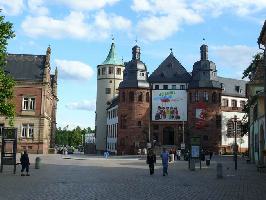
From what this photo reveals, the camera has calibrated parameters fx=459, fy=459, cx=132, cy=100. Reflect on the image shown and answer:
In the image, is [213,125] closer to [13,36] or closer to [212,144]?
[212,144]

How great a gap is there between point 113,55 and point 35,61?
133 ft

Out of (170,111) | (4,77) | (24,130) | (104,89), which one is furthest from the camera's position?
(104,89)

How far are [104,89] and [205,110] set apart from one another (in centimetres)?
3042

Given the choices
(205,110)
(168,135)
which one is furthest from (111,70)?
(205,110)

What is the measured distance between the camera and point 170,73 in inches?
3772

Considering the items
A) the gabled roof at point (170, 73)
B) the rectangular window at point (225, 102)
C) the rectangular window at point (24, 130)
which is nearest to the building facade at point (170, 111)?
the gabled roof at point (170, 73)

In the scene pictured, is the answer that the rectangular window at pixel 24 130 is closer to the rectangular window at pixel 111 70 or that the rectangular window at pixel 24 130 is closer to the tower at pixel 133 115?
the tower at pixel 133 115

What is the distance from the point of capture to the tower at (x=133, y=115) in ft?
296

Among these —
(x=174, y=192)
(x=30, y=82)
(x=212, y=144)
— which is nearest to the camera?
(x=174, y=192)

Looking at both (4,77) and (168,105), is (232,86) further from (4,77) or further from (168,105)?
(4,77)

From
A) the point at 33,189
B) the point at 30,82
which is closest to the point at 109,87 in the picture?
the point at 30,82

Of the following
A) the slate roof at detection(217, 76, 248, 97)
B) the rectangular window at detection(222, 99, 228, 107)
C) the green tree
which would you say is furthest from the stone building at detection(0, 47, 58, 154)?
the slate roof at detection(217, 76, 248, 97)

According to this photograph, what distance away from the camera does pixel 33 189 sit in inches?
763

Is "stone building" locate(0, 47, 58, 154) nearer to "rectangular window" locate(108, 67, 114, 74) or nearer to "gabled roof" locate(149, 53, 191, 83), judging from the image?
"gabled roof" locate(149, 53, 191, 83)
